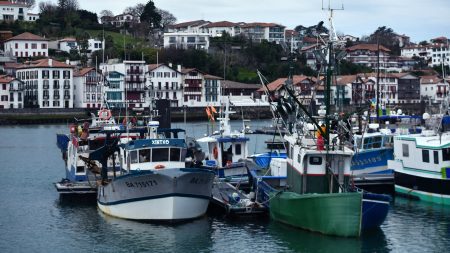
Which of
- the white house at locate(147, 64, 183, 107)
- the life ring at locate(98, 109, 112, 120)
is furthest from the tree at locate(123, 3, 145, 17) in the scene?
→ the life ring at locate(98, 109, 112, 120)

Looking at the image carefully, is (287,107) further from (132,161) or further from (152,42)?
(152,42)

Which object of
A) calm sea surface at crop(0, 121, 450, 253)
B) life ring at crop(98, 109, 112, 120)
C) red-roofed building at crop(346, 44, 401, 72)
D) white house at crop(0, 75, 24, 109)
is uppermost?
red-roofed building at crop(346, 44, 401, 72)

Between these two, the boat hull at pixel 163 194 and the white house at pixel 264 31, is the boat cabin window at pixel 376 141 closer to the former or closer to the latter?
the boat hull at pixel 163 194

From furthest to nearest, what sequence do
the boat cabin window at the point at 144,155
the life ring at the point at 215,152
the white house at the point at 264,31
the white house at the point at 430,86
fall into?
the white house at the point at 264,31, the white house at the point at 430,86, the life ring at the point at 215,152, the boat cabin window at the point at 144,155

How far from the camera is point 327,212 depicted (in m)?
26.8

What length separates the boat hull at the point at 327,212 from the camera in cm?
2617

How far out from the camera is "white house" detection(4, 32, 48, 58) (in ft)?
419

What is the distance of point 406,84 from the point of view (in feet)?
440

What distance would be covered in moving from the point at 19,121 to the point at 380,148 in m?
70.1

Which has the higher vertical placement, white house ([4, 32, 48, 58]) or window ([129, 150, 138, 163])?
white house ([4, 32, 48, 58])

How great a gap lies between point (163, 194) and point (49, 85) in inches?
3291

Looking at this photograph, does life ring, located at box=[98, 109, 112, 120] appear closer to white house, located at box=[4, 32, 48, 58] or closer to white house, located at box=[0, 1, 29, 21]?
white house, located at box=[4, 32, 48, 58]

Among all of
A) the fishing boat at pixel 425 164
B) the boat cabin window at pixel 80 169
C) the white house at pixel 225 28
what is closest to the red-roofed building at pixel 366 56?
the white house at pixel 225 28

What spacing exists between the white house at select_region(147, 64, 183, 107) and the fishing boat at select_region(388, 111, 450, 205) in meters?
77.8
